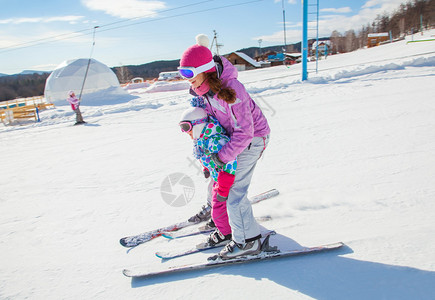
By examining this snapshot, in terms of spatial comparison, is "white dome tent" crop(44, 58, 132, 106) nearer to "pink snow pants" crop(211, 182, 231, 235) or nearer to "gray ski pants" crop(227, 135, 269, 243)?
"pink snow pants" crop(211, 182, 231, 235)

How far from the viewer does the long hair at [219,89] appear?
65.8 inches

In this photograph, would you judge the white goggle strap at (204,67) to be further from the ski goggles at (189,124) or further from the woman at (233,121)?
the ski goggles at (189,124)

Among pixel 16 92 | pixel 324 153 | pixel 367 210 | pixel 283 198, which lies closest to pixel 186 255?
pixel 283 198

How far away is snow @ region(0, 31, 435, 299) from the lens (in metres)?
1.72

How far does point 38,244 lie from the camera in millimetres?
2498

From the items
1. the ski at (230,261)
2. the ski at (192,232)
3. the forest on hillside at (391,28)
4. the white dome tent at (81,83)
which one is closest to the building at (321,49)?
the forest on hillside at (391,28)

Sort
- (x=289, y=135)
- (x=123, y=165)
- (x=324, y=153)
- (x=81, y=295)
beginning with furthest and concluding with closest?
(x=289, y=135) → (x=123, y=165) → (x=324, y=153) → (x=81, y=295)

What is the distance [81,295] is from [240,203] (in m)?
1.29

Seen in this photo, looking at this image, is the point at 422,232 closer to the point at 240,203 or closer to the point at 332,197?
the point at 332,197

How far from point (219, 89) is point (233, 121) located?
0.77 ft

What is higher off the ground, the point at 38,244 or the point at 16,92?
the point at 16,92

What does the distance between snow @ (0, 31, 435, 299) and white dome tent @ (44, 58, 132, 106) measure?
1588cm

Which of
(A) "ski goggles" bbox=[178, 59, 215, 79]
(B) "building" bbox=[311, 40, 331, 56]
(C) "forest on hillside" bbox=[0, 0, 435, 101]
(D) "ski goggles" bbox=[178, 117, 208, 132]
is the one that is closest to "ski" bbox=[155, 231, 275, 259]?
(D) "ski goggles" bbox=[178, 117, 208, 132]

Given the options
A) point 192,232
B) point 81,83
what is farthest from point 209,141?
point 81,83
